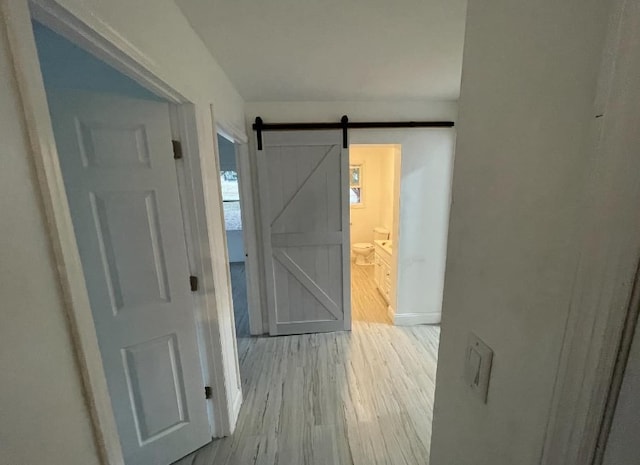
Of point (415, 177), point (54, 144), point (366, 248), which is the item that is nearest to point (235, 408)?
point (54, 144)

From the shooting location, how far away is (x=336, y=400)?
2.01 metres

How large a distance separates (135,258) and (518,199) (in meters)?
1.49

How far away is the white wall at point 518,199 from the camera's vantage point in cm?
41

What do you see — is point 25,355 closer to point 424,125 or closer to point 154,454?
point 154,454

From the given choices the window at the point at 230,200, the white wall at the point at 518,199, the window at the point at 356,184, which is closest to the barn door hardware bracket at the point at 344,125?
the white wall at the point at 518,199

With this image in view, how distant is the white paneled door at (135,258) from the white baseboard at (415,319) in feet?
7.21

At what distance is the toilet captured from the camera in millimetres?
4936

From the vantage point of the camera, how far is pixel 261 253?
275 centimetres

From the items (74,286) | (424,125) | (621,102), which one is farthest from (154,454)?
(424,125)

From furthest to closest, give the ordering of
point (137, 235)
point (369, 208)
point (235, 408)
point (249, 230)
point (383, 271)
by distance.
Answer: point (369, 208) → point (383, 271) → point (249, 230) → point (235, 408) → point (137, 235)

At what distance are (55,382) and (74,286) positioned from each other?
19 centimetres

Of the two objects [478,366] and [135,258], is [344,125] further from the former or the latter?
[478,366]

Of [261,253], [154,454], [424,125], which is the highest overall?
[424,125]

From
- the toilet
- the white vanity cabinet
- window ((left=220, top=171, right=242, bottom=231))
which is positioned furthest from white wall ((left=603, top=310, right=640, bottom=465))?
window ((left=220, top=171, right=242, bottom=231))
